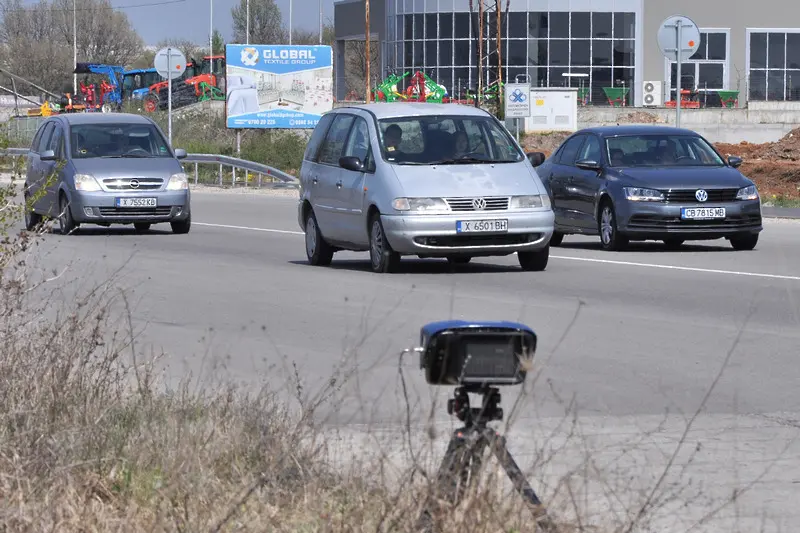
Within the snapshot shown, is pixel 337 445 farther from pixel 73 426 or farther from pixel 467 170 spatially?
pixel 467 170

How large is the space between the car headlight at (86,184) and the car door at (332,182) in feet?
17.8

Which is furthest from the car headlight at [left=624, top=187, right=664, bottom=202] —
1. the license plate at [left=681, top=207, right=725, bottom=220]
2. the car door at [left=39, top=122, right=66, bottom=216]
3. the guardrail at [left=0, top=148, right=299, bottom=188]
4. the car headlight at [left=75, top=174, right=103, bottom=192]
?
the guardrail at [left=0, top=148, right=299, bottom=188]

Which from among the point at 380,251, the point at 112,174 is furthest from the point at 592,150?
the point at 112,174

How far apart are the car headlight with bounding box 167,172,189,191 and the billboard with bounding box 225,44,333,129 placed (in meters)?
23.2

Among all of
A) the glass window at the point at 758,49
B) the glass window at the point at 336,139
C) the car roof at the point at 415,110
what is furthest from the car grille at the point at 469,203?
the glass window at the point at 758,49

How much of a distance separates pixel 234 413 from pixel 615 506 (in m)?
1.65

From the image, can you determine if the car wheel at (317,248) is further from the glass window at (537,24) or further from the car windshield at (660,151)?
the glass window at (537,24)

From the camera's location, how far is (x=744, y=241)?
19750 millimetres

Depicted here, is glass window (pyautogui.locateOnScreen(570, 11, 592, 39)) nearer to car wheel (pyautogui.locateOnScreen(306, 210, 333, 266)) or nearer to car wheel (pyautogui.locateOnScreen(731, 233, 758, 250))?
car wheel (pyautogui.locateOnScreen(731, 233, 758, 250))

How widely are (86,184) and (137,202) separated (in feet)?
2.47

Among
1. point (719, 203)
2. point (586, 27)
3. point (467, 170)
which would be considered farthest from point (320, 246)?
point (586, 27)

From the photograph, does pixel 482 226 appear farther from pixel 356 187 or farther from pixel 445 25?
pixel 445 25

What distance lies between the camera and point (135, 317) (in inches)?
488

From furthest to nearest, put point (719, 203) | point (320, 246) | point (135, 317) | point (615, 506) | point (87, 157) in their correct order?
point (87, 157) < point (719, 203) < point (320, 246) < point (135, 317) < point (615, 506)
